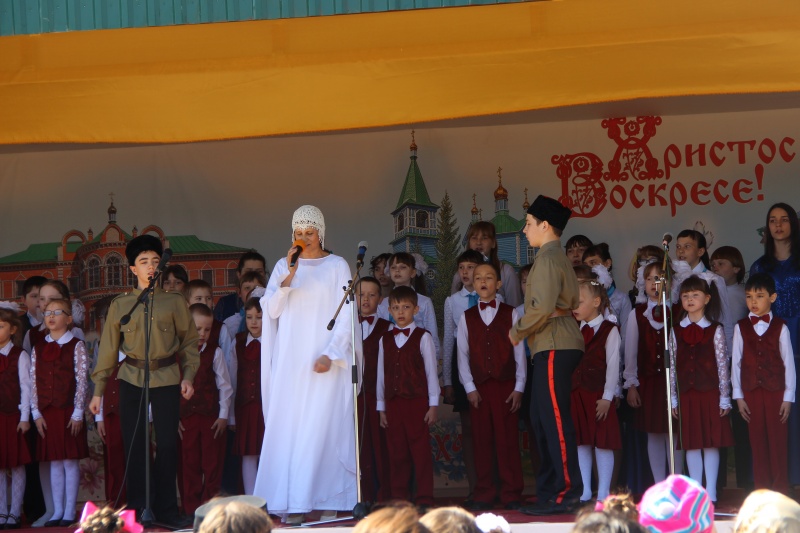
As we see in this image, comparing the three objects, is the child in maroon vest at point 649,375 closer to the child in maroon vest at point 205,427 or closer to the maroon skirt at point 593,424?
the maroon skirt at point 593,424

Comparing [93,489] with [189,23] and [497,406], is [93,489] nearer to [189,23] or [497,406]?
[497,406]

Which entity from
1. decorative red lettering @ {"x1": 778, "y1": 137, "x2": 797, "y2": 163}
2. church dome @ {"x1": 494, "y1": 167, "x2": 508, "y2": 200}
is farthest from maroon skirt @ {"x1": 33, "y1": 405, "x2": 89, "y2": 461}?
decorative red lettering @ {"x1": 778, "y1": 137, "x2": 797, "y2": 163}

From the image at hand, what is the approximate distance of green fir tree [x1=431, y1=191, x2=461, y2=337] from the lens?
335 inches

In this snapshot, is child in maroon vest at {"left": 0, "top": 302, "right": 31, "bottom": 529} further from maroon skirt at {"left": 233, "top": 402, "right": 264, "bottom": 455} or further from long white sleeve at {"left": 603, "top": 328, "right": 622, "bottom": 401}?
long white sleeve at {"left": 603, "top": 328, "right": 622, "bottom": 401}

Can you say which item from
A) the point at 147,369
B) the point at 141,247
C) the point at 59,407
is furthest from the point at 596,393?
the point at 59,407

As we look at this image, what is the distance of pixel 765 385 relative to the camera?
640 cm

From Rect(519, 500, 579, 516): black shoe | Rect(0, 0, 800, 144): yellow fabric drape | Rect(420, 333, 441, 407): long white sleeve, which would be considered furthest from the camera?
Rect(420, 333, 441, 407): long white sleeve

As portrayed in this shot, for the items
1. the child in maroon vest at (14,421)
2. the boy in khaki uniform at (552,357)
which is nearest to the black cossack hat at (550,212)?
the boy in khaki uniform at (552,357)

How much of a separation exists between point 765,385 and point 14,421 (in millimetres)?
4867

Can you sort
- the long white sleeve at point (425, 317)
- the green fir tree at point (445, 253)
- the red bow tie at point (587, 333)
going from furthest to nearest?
the green fir tree at point (445, 253) → the long white sleeve at point (425, 317) → the red bow tie at point (587, 333)

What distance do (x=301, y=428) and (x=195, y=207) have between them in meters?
3.29

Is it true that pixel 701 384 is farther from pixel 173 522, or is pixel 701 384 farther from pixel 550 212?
pixel 173 522

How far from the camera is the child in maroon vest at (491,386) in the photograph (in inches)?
262

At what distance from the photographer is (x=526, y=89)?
606 cm
